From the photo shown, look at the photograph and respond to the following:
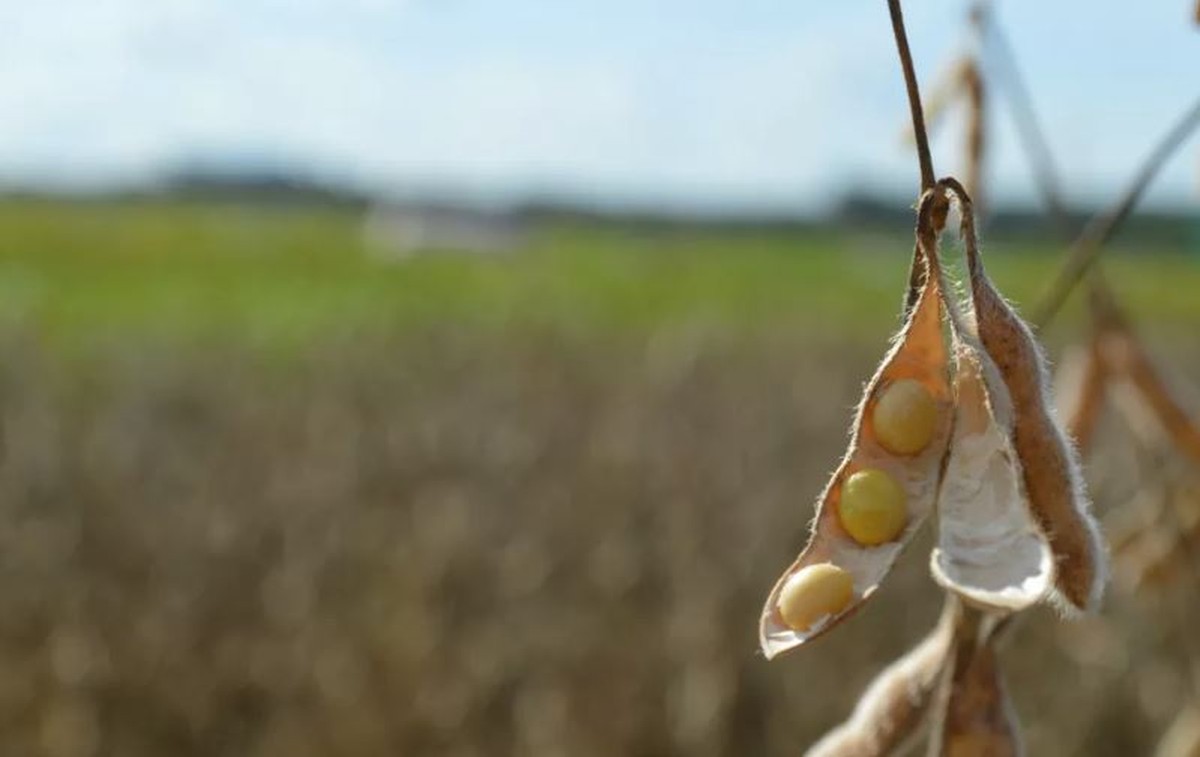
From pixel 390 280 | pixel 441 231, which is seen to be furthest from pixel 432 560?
pixel 441 231

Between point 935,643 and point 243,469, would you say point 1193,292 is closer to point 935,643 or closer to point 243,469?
point 243,469

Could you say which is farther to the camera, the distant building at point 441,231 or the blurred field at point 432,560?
the distant building at point 441,231

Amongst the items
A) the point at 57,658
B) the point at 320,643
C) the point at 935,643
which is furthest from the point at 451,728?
the point at 935,643

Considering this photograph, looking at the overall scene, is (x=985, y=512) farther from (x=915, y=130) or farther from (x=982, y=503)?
(x=915, y=130)

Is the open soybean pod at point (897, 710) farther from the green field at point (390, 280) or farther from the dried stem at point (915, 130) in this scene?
the green field at point (390, 280)

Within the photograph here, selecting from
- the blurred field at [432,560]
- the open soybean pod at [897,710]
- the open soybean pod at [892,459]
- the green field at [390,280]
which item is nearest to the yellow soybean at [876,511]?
the open soybean pod at [892,459]

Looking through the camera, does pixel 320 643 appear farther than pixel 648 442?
No
